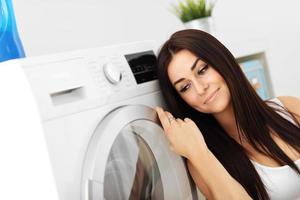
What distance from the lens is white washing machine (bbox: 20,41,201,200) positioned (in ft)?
2.93

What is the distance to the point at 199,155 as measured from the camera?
1165 mm

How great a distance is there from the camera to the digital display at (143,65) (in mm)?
1164

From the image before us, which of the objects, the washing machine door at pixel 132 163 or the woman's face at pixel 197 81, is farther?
the woman's face at pixel 197 81

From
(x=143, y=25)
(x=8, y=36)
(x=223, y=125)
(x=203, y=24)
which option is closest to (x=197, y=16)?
(x=203, y=24)

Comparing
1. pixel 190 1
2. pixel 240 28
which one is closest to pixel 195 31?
pixel 190 1

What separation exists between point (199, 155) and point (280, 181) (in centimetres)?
33

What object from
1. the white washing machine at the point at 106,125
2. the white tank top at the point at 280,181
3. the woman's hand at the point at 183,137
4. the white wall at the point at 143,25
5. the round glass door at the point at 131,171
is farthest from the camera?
the white wall at the point at 143,25

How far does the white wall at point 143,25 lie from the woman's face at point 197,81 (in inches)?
18.1

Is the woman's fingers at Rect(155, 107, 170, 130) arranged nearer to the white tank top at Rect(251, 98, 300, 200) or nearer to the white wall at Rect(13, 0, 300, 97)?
the white tank top at Rect(251, 98, 300, 200)

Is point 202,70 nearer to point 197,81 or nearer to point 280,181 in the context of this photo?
point 197,81

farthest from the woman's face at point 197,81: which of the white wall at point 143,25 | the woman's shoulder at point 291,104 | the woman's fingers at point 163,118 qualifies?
the white wall at point 143,25

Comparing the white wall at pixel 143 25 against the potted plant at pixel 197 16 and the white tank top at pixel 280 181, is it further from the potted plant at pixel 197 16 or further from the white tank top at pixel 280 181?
the white tank top at pixel 280 181

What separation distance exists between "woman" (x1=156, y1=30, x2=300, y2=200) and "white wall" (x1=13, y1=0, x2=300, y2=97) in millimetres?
400

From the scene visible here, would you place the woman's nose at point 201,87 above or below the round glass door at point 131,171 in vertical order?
above
